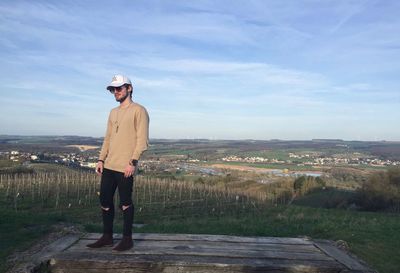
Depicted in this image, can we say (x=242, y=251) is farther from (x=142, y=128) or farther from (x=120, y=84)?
(x=120, y=84)

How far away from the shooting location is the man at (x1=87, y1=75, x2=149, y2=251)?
16.0 feet

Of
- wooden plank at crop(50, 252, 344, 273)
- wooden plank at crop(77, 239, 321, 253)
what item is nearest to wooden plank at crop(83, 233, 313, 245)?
wooden plank at crop(77, 239, 321, 253)

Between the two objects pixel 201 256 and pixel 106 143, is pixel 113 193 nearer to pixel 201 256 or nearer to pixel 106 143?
pixel 106 143

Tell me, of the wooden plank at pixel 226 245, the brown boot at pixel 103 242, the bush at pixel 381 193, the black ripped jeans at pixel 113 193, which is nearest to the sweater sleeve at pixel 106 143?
the black ripped jeans at pixel 113 193

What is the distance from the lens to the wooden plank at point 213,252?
15.3ft

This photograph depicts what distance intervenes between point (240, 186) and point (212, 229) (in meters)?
47.9

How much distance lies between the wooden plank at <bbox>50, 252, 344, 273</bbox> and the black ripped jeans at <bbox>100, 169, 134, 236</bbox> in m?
0.56

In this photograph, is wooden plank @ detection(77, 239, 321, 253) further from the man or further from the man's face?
the man's face

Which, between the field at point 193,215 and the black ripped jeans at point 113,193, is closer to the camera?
the black ripped jeans at point 113,193

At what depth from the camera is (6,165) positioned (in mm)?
55906

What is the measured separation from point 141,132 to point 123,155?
1.11 ft

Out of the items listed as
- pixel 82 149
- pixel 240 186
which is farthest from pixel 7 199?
pixel 82 149

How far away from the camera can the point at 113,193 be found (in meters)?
5.05

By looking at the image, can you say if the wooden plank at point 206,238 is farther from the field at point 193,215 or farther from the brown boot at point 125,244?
the field at point 193,215
